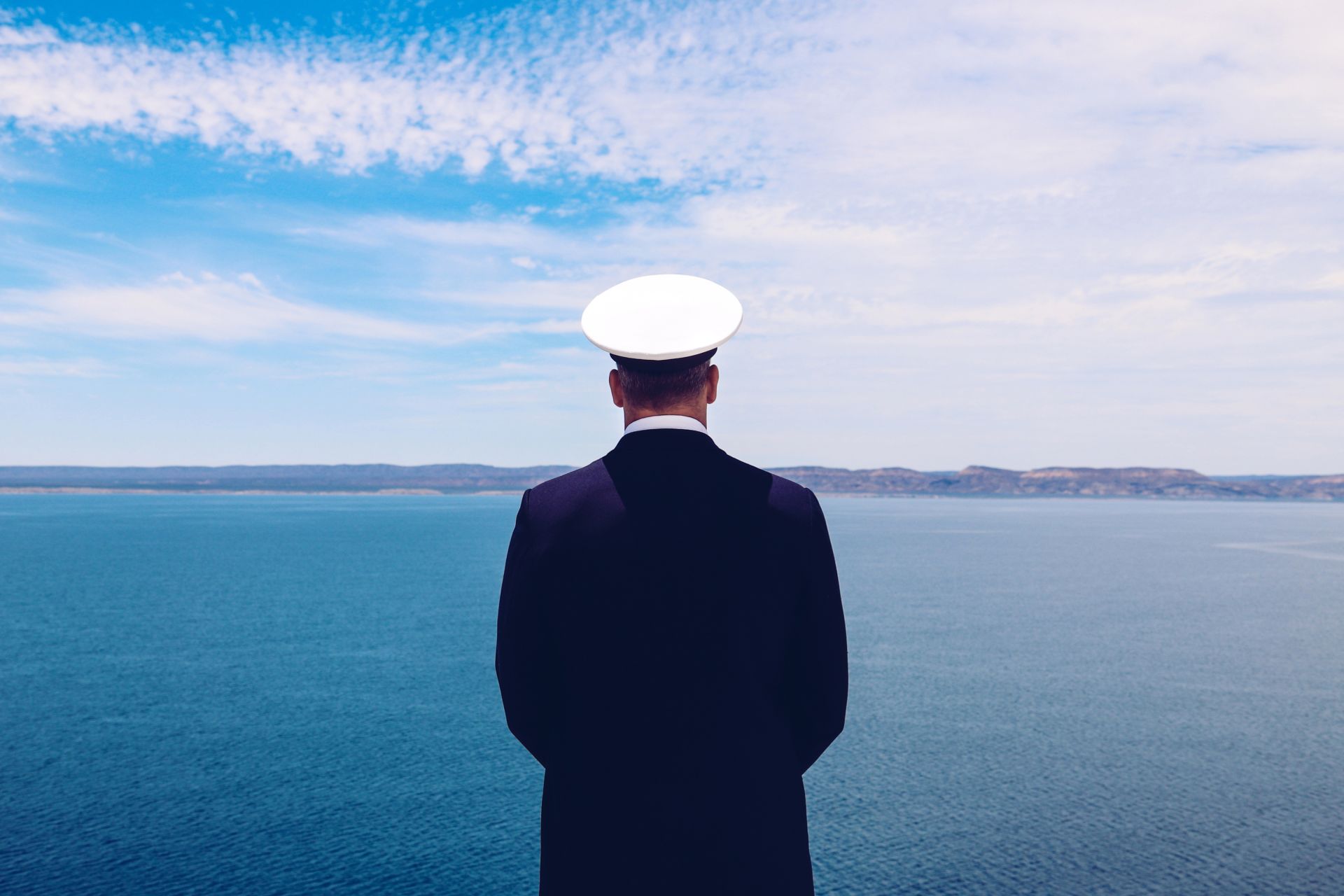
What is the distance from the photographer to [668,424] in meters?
2.87

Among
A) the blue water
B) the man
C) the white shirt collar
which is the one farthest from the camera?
the blue water

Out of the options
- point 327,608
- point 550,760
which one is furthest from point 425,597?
point 550,760

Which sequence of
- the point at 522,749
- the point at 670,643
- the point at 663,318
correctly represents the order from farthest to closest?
1. the point at 522,749
2. the point at 663,318
3. the point at 670,643

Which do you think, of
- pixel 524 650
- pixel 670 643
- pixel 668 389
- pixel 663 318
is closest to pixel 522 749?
pixel 524 650

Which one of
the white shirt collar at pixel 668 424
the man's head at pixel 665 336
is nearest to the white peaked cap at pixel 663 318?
the man's head at pixel 665 336

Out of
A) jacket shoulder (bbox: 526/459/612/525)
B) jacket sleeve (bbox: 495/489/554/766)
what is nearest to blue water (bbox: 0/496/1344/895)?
jacket sleeve (bbox: 495/489/554/766)

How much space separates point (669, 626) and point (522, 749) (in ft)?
131

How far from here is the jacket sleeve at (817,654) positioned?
2842 millimetres

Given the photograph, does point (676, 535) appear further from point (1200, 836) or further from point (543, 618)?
point (1200, 836)

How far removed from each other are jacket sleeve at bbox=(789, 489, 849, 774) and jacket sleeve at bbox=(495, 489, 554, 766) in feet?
2.71

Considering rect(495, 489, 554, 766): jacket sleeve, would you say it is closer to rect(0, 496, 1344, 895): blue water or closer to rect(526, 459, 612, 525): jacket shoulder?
rect(526, 459, 612, 525): jacket shoulder

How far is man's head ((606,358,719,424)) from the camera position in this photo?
114 inches

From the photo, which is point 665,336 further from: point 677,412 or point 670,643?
point 670,643

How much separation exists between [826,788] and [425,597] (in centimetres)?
5907
